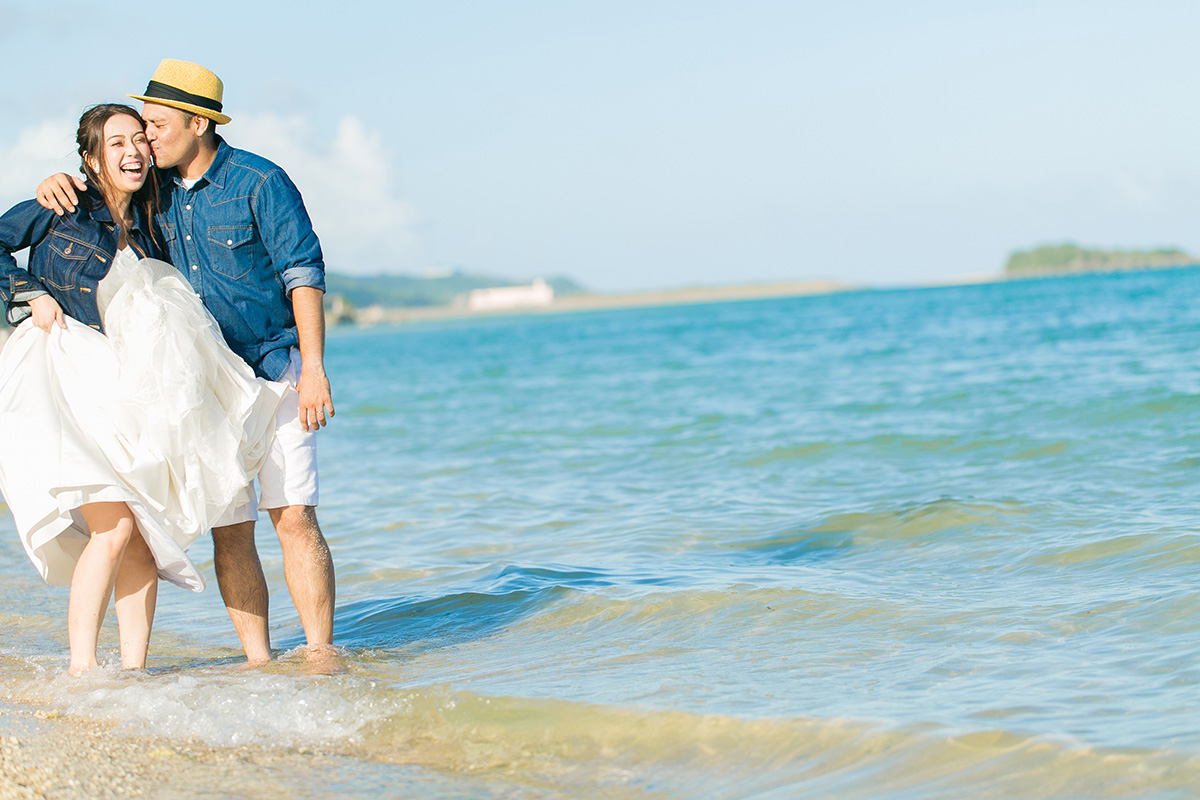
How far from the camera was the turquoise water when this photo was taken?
119 inches

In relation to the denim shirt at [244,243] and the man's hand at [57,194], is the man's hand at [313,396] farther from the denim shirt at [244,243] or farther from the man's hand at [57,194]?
the man's hand at [57,194]

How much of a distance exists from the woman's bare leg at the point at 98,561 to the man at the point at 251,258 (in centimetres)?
34

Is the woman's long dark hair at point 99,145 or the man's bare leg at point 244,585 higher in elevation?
the woman's long dark hair at point 99,145

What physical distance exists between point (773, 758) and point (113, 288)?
2523mm

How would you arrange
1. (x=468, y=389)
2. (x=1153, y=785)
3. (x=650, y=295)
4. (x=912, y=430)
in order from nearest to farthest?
(x=1153, y=785), (x=912, y=430), (x=468, y=389), (x=650, y=295)

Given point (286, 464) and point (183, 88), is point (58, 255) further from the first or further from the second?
point (286, 464)

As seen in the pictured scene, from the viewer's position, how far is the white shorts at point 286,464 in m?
3.76

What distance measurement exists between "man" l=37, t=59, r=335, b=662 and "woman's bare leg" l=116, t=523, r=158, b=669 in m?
0.28

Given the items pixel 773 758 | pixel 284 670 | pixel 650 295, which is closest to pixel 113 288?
pixel 284 670

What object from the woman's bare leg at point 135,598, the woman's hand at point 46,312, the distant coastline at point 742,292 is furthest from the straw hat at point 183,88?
the distant coastline at point 742,292

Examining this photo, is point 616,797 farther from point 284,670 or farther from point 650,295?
point 650,295

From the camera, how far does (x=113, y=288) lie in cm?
352

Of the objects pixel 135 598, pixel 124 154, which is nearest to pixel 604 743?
pixel 135 598

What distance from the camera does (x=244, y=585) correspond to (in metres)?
3.97
